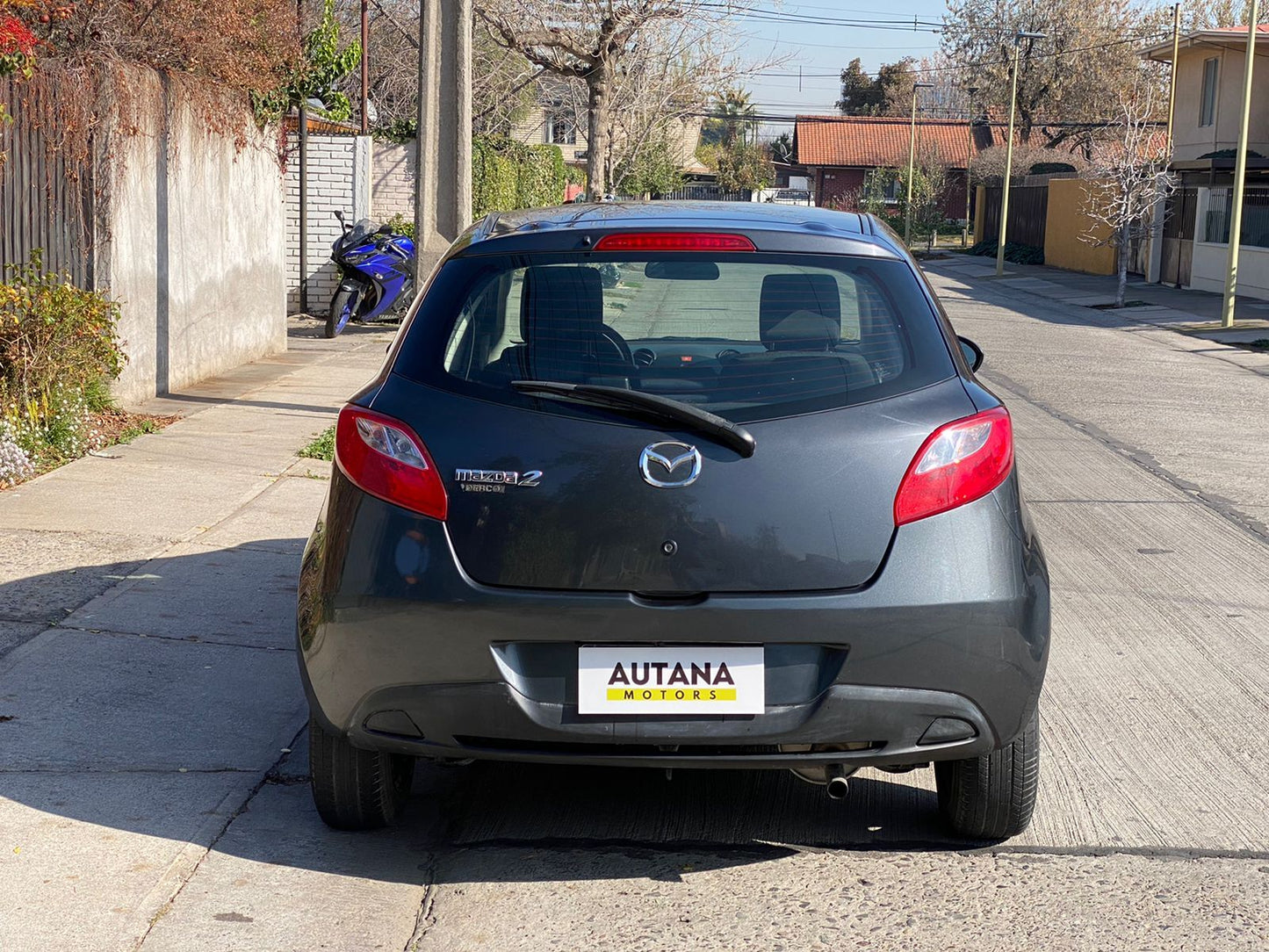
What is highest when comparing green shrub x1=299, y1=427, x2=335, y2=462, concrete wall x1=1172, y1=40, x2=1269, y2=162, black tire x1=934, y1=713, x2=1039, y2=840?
concrete wall x1=1172, y1=40, x2=1269, y2=162

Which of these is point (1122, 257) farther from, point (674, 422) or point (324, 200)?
point (674, 422)

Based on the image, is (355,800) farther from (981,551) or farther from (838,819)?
(981,551)

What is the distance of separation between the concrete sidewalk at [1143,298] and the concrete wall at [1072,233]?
1.52ft

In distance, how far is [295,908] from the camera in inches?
143

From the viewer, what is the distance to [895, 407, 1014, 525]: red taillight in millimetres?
3543

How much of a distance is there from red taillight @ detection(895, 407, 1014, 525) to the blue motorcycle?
14.3m

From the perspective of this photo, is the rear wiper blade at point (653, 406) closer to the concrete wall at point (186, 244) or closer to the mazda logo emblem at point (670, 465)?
the mazda logo emblem at point (670, 465)

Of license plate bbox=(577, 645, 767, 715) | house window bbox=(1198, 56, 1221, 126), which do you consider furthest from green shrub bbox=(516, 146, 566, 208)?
license plate bbox=(577, 645, 767, 715)

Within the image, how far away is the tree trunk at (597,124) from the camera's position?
28.7 m

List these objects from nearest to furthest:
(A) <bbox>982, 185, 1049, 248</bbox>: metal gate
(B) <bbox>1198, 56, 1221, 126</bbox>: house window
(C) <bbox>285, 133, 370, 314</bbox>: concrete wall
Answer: (C) <bbox>285, 133, 370, 314</bbox>: concrete wall, (B) <bbox>1198, 56, 1221, 126</bbox>: house window, (A) <bbox>982, 185, 1049, 248</bbox>: metal gate

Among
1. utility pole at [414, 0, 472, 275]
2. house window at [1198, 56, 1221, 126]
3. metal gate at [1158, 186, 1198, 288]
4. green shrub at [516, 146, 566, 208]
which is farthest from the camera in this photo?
house window at [1198, 56, 1221, 126]

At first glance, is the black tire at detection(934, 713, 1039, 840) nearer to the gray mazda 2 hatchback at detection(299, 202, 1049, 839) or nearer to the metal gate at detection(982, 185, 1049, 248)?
the gray mazda 2 hatchback at detection(299, 202, 1049, 839)

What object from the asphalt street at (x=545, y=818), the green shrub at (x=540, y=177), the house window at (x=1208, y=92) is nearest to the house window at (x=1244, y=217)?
the house window at (x=1208, y=92)

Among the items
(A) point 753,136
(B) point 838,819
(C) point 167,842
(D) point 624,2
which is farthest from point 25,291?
(A) point 753,136
